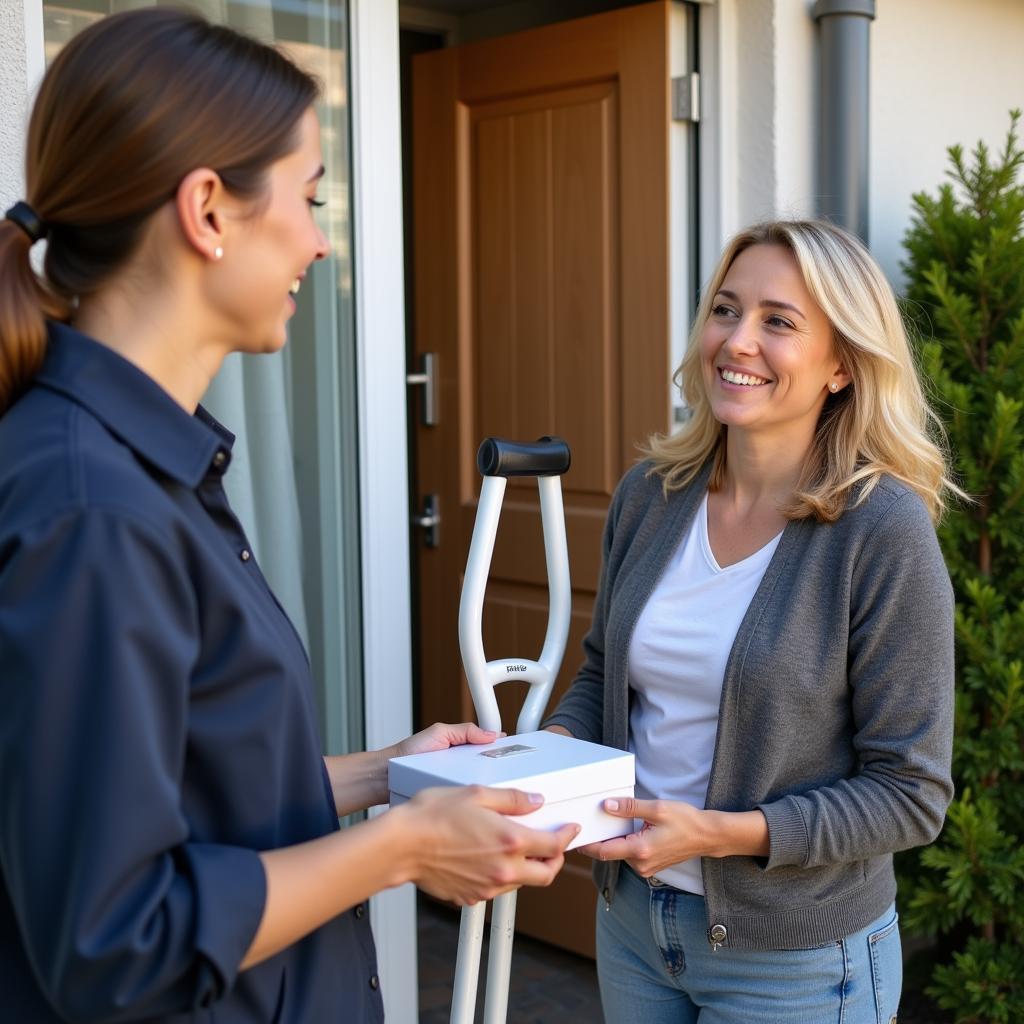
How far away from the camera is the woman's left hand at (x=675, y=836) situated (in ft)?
5.01

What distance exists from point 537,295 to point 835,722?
203cm

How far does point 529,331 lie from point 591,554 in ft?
2.14

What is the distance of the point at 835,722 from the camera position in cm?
169

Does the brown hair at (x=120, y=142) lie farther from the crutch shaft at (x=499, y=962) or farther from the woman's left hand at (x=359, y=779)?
the crutch shaft at (x=499, y=962)

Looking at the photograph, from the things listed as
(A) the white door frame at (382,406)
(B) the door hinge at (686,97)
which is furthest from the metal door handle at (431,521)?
(B) the door hinge at (686,97)

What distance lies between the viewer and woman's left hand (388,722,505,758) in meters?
1.60

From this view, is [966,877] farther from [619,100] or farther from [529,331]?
[619,100]

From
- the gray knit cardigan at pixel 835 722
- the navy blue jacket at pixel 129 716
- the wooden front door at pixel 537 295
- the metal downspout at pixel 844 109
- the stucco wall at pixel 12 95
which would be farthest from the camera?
the wooden front door at pixel 537 295

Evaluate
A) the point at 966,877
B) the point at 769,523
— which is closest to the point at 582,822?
the point at 769,523

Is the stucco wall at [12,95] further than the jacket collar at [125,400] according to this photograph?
Yes

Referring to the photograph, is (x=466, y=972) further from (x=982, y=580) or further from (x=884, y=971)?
(x=982, y=580)

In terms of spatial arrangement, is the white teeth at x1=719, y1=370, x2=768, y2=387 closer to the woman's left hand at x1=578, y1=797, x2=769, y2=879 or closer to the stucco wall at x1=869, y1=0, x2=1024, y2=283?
the woman's left hand at x1=578, y1=797, x2=769, y2=879

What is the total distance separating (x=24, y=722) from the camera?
898 mm

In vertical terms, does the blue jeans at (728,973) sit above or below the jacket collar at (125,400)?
below
